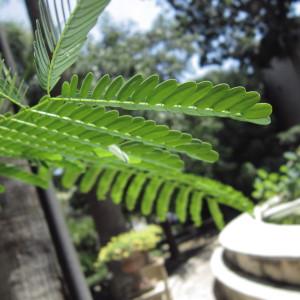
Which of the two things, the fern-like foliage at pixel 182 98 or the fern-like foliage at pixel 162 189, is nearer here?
the fern-like foliage at pixel 182 98

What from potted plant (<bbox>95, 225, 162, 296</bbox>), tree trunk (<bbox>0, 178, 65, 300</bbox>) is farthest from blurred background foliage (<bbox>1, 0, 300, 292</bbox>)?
tree trunk (<bbox>0, 178, 65, 300</bbox>)

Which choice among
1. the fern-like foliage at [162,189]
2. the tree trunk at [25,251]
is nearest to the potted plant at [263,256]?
the tree trunk at [25,251]

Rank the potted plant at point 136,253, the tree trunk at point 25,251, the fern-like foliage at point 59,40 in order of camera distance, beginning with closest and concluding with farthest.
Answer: the fern-like foliage at point 59,40 → the tree trunk at point 25,251 → the potted plant at point 136,253

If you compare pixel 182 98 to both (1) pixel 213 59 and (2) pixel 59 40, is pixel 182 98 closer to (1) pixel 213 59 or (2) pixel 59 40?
(2) pixel 59 40

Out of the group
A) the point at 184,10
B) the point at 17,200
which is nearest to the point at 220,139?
the point at 184,10

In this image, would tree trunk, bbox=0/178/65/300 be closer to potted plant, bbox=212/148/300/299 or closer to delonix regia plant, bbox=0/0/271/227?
delonix regia plant, bbox=0/0/271/227

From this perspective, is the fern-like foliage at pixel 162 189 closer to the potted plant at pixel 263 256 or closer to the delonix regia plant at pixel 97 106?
the delonix regia plant at pixel 97 106
